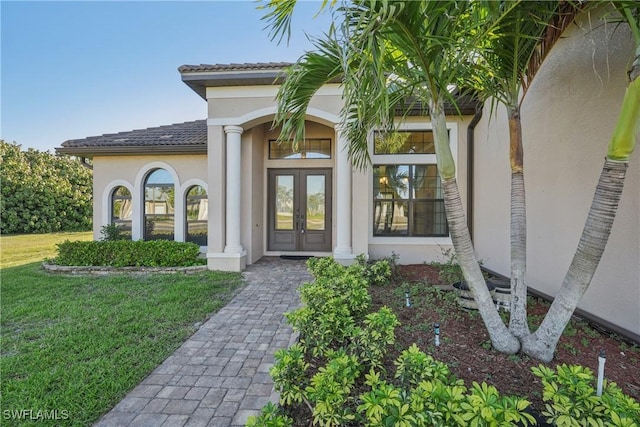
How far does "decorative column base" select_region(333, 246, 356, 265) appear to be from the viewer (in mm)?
7266

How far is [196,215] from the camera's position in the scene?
908 cm

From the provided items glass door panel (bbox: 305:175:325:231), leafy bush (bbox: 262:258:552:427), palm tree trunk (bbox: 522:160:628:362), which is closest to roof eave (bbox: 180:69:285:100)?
glass door panel (bbox: 305:175:325:231)

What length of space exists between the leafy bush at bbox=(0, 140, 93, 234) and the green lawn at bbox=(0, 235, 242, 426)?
51.9 feet

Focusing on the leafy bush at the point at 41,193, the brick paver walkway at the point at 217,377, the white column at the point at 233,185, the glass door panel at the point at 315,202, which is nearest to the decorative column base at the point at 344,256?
the glass door panel at the point at 315,202

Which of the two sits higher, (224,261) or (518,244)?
(518,244)

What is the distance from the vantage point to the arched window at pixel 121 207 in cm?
919

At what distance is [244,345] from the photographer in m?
3.79

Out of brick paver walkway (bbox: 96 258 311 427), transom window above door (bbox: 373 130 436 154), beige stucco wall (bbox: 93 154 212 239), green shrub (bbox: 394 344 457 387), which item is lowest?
brick paver walkway (bbox: 96 258 311 427)

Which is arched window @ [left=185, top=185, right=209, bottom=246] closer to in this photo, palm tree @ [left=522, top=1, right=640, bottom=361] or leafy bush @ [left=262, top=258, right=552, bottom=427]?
leafy bush @ [left=262, top=258, right=552, bottom=427]

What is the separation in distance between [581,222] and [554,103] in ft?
A: 6.45

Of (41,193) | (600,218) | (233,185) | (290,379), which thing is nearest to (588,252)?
(600,218)

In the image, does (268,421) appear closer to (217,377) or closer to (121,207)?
(217,377)

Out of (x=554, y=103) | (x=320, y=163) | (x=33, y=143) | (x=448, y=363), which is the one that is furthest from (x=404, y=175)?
(x=33, y=143)

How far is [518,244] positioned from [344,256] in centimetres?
457
